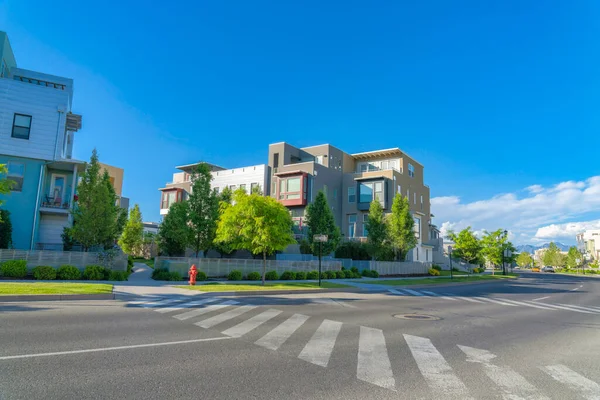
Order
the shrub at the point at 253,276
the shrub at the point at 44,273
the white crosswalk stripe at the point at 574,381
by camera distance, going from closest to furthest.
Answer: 1. the white crosswalk stripe at the point at 574,381
2. the shrub at the point at 44,273
3. the shrub at the point at 253,276

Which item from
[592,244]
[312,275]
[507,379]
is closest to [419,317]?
[507,379]

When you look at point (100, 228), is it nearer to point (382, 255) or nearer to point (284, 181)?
point (284, 181)

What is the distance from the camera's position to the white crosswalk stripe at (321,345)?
6402mm

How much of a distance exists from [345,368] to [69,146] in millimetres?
33616

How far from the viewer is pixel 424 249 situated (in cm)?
5212

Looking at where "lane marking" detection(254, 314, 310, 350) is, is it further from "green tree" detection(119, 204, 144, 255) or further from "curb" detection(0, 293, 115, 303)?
"green tree" detection(119, 204, 144, 255)

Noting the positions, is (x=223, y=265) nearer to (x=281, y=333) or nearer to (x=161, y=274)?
(x=161, y=274)

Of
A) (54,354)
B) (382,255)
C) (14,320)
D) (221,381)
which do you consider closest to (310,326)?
(221,381)

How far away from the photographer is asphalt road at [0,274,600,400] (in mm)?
4926

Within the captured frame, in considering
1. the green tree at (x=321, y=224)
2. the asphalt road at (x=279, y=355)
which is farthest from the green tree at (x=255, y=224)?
the green tree at (x=321, y=224)

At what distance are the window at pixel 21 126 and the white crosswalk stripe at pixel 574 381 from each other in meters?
27.8

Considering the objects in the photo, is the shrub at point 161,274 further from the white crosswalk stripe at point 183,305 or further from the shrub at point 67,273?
the white crosswalk stripe at point 183,305

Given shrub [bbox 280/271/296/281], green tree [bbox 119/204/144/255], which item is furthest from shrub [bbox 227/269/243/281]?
green tree [bbox 119/204/144/255]

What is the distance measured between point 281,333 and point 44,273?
1562 centimetres
